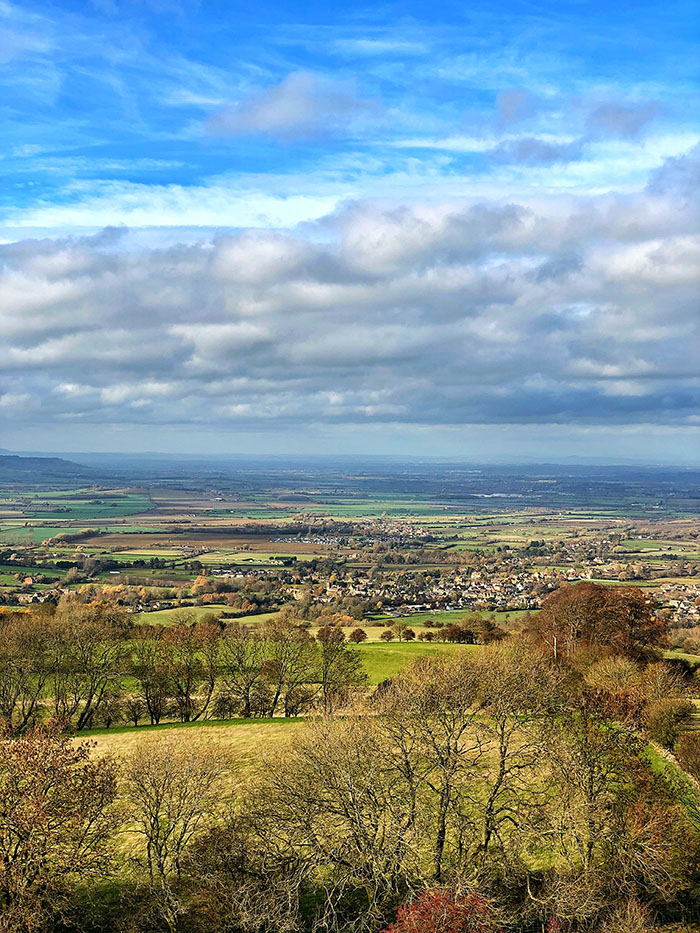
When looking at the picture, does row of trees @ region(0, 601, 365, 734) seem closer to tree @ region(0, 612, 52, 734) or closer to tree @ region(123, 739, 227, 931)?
tree @ region(0, 612, 52, 734)

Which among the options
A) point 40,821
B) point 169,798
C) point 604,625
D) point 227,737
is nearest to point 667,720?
point 604,625

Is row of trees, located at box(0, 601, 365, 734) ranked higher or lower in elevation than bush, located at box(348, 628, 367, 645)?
higher

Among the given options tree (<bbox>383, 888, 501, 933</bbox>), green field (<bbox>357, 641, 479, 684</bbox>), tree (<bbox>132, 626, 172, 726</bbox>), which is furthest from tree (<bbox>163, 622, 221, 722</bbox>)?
tree (<bbox>383, 888, 501, 933</bbox>)

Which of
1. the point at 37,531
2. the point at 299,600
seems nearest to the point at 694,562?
the point at 299,600

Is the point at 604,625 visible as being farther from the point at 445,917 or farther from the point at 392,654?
the point at 445,917

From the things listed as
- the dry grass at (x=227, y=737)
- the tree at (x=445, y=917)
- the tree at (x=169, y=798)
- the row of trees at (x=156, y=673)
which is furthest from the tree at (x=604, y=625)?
the tree at (x=445, y=917)

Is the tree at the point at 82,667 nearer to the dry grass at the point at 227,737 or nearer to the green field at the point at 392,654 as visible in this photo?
the dry grass at the point at 227,737

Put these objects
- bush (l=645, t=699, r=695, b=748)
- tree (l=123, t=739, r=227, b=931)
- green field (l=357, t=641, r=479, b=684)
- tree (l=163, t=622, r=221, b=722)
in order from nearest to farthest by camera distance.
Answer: tree (l=123, t=739, r=227, b=931), bush (l=645, t=699, r=695, b=748), tree (l=163, t=622, r=221, b=722), green field (l=357, t=641, r=479, b=684)

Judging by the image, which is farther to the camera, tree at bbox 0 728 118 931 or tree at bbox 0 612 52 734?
tree at bbox 0 612 52 734
